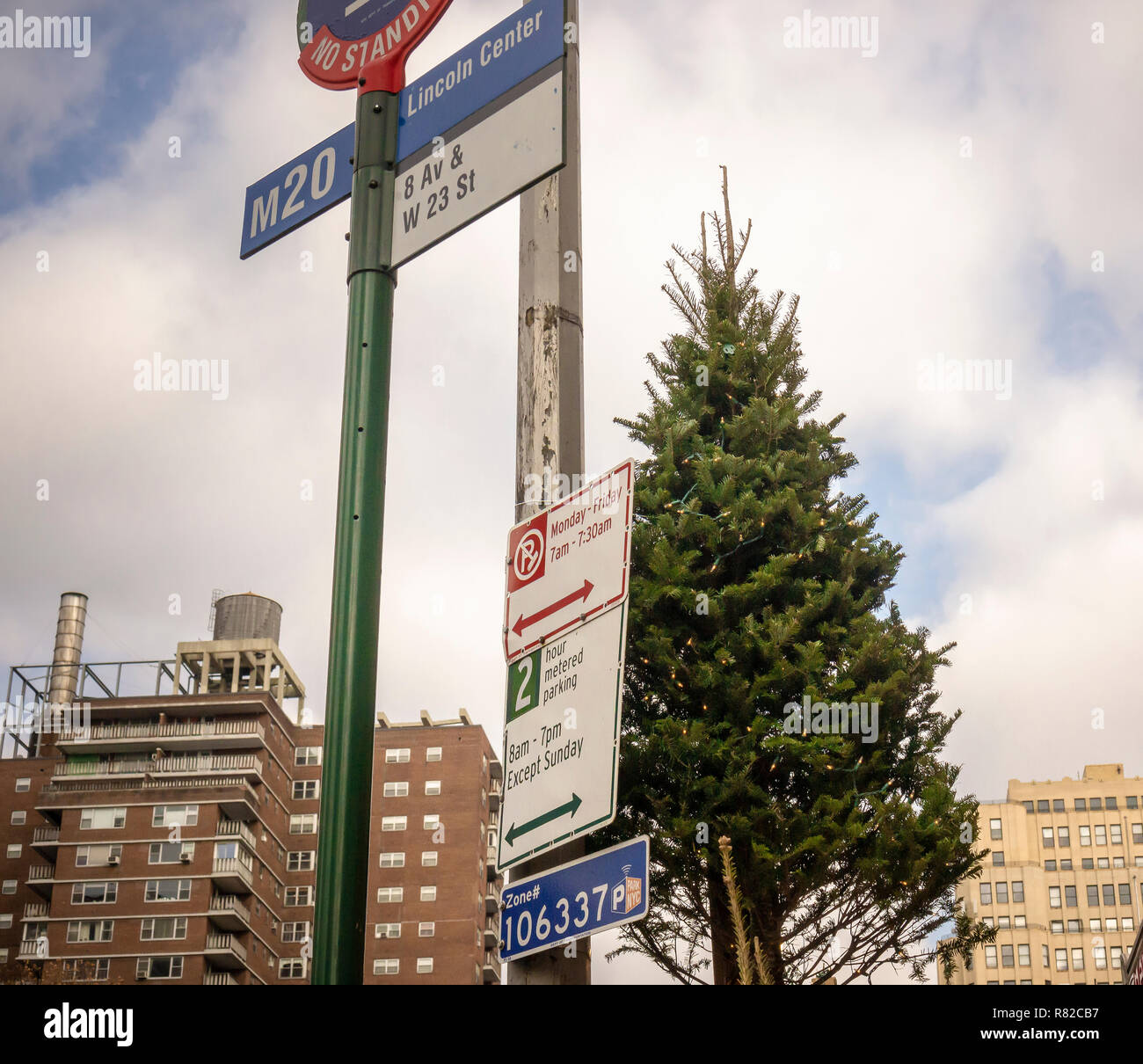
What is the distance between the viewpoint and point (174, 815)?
81.0m

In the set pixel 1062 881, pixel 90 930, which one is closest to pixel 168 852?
pixel 90 930

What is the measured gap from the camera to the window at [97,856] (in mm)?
80250

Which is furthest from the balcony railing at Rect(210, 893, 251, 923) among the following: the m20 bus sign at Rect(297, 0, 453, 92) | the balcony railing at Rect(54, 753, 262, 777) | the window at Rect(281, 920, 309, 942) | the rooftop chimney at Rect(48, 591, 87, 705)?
the m20 bus sign at Rect(297, 0, 453, 92)

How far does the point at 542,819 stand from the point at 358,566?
1.05 meters

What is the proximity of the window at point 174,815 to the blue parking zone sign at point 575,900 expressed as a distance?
8123 centimetres

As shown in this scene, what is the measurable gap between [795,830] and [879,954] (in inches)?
66.9

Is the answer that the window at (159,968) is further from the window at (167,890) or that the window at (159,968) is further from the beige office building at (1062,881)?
the beige office building at (1062,881)

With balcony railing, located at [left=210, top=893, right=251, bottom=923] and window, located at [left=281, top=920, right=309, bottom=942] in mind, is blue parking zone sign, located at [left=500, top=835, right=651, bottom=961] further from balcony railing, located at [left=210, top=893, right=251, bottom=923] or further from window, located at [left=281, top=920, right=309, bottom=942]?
window, located at [left=281, top=920, right=309, bottom=942]

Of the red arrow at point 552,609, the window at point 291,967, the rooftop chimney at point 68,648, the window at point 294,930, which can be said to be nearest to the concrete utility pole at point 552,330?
the red arrow at point 552,609

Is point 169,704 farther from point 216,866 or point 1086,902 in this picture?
point 1086,902

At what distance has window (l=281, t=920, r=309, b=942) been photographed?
8800 cm

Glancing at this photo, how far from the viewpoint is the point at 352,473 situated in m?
4.54

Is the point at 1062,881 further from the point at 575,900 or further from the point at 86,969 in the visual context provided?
the point at 575,900
